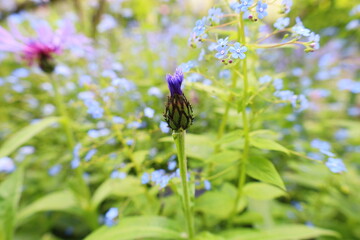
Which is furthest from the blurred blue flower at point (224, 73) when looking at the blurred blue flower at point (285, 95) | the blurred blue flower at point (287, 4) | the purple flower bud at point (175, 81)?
the purple flower bud at point (175, 81)

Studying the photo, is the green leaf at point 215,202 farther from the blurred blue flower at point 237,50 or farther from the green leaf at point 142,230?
the blurred blue flower at point 237,50

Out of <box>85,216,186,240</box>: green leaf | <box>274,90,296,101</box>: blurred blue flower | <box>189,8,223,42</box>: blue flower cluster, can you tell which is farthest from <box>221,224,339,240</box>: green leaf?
<box>189,8,223,42</box>: blue flower cluster

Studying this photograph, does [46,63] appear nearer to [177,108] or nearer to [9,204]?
[9,204]

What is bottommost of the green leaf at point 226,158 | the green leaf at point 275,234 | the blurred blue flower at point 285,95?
the green leaf at point 275,234

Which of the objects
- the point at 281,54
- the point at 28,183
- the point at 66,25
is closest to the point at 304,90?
the point at 281,54

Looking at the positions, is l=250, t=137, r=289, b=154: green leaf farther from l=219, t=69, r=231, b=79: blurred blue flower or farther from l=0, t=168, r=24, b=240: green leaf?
l=0, t=168, r=24, b=240: green leaf

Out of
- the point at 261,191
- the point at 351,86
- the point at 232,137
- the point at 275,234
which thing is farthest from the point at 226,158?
the point at 351,86

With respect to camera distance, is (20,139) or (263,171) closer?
(263,171)

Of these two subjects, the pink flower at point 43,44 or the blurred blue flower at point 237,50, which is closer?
the blurred blue flower at point 237,50
